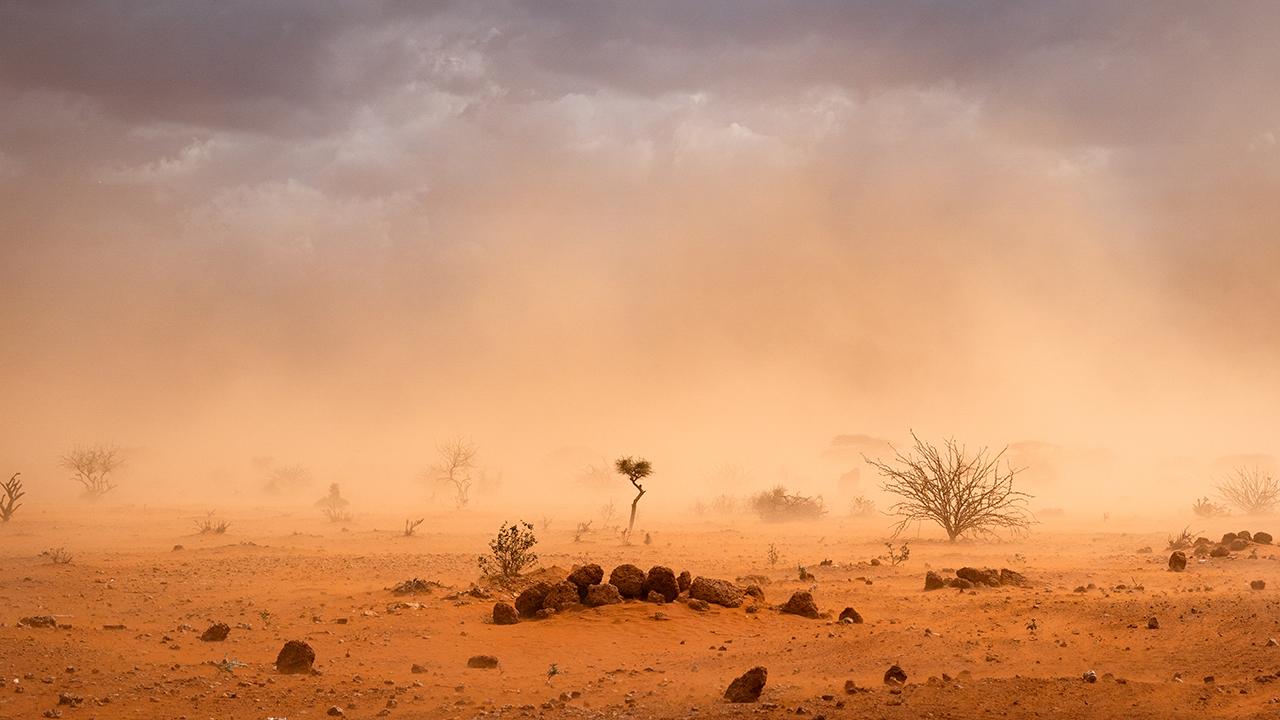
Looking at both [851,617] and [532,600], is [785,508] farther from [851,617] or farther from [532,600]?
[532,600]

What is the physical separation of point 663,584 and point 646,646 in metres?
2.24

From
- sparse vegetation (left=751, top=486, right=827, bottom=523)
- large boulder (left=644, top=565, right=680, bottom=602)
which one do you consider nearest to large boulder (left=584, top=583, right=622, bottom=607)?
large boulder (left=644, top=565, right=680, bottom=602)

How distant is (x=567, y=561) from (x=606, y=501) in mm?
35427

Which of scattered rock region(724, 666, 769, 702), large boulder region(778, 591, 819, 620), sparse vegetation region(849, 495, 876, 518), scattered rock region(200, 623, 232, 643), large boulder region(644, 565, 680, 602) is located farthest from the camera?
sparse vegetation region(849, 495, 876, 518)

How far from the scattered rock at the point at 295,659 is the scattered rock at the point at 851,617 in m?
6.91

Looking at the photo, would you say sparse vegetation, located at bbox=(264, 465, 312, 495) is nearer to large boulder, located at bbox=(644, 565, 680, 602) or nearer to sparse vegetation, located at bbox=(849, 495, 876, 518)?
sparse vegetation, located at bbox=(849, 495, 876, 518)

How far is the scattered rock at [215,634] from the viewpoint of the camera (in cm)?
1107

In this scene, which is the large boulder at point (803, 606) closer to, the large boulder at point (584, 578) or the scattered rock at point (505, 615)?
the large boulder at point (584, 578)

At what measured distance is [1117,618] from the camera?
10.8 metres

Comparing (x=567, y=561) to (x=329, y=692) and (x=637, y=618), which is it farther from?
(x=329, y=692)

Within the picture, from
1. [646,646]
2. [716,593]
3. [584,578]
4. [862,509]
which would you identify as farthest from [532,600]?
[862,509]

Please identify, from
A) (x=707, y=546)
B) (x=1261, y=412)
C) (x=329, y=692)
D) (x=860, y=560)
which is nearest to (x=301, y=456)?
(x=707, y=546)

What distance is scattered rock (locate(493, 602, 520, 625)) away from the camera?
1225 centimetres

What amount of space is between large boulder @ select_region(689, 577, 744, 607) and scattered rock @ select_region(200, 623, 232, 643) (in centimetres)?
653
